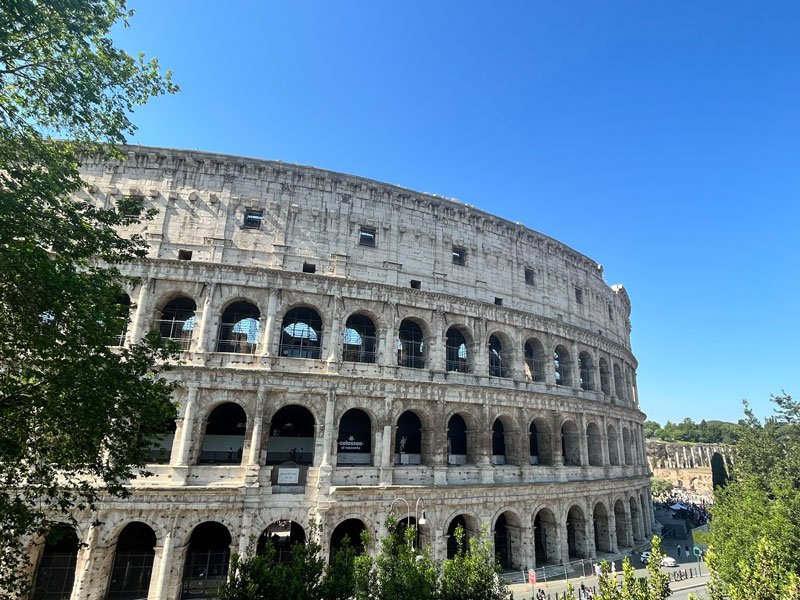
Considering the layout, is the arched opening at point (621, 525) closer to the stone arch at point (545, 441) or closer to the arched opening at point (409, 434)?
the stone arch at point (545, 441)

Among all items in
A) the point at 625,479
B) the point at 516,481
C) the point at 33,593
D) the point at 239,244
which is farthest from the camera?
the point at 625,479

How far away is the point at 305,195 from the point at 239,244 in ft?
15.7

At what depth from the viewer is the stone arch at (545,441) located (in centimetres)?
2783

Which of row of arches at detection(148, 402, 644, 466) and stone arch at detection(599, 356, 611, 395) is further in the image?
stone arch at detection(599, 356, 611, 395)

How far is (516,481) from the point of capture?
83.9 feet

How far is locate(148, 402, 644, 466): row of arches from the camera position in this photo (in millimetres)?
22656

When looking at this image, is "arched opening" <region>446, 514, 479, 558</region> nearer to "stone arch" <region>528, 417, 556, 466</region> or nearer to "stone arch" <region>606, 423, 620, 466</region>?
"stone arch" <region>528, 417, 556, 466</region>

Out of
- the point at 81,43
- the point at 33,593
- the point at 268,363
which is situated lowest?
the point at 33,593

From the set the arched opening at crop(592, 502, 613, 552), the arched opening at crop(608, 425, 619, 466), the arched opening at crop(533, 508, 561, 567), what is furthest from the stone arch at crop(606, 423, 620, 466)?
the arched opening at crop(533, 508, 561, 567)

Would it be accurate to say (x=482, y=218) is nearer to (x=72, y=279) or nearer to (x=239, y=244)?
(x=239, y=244)

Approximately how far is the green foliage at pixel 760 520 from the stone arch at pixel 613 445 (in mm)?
6459

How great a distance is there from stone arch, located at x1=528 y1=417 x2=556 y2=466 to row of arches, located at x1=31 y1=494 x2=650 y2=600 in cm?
296

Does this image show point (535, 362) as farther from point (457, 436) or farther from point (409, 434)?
point (409, 434)

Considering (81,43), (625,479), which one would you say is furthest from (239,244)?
(625,479)
